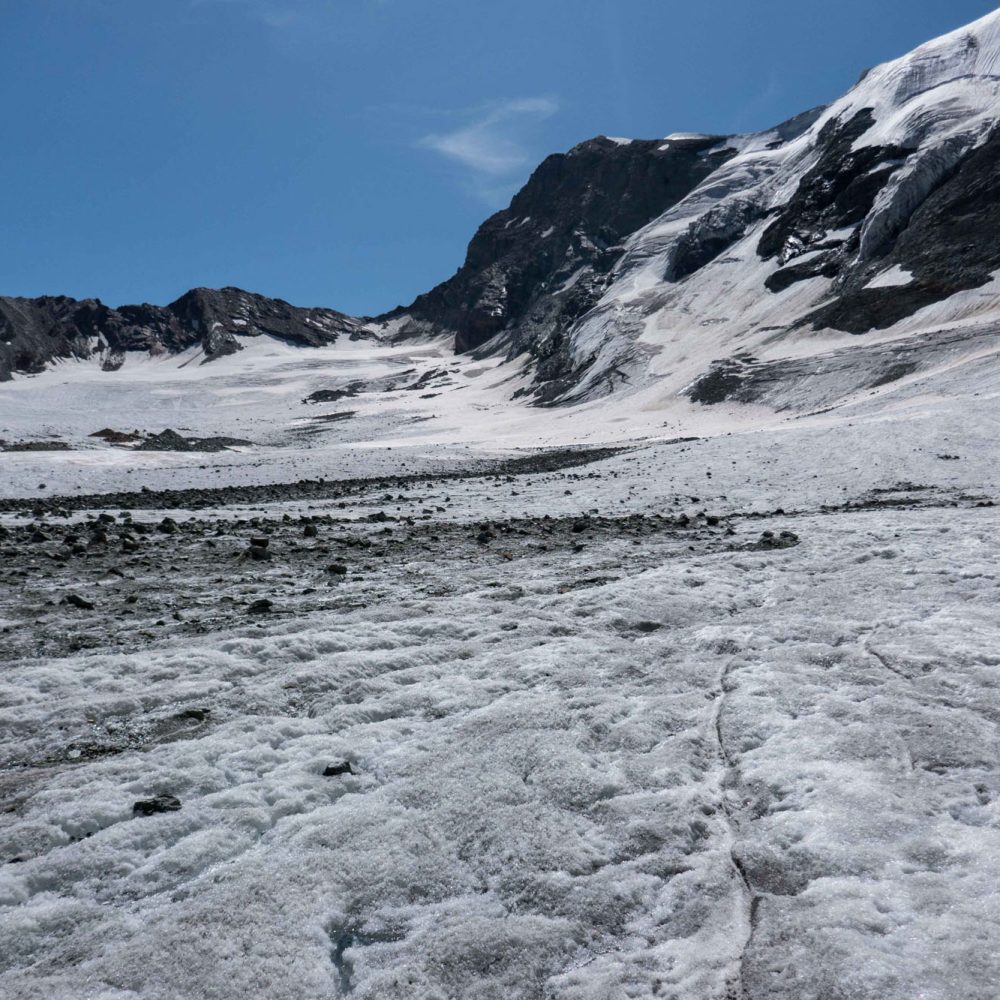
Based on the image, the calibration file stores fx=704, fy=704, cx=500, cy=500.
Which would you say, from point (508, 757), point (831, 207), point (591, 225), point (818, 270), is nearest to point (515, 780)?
point (508, 757)

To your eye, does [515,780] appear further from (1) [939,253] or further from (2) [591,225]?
(2) [591,225]

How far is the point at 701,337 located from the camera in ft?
292

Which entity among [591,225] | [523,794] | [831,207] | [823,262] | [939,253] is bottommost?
[523,794]

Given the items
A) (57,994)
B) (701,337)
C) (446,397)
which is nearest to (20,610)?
(57,994)

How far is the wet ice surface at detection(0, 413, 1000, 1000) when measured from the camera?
3734mm

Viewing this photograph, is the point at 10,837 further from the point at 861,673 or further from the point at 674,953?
the point at 861,673

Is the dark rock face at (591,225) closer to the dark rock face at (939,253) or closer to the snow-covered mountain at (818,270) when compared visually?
the snow-covered mountain at (818,270)

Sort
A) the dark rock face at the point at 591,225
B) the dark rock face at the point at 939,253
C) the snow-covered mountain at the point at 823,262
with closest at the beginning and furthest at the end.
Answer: the snow-covered mountain at the point at 823,262
the dark rock face at the point at 939,253
the dark rock face at the point at 591,225

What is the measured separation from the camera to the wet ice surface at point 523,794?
3734 millimetres

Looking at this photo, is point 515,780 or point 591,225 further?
point 591,225

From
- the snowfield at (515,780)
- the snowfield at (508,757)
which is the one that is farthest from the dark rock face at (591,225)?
the snowfield at (515,780)

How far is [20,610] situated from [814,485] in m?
19.9

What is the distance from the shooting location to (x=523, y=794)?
16.9 ft

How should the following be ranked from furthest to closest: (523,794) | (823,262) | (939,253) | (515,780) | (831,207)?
(831,207)
(823,262)
(939,253)
(515,780)
(523,794)
